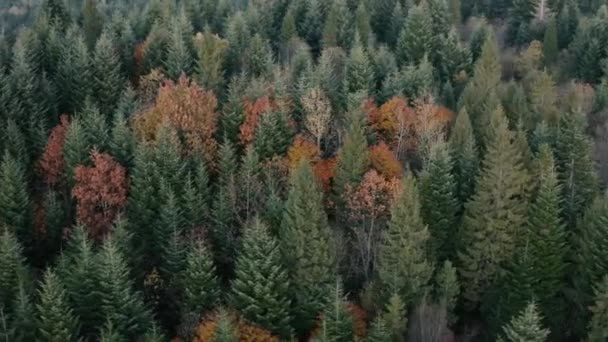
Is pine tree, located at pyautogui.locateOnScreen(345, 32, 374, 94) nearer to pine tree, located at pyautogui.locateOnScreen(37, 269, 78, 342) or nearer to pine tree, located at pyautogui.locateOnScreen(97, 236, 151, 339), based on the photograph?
pine tree, located at pyautogui.locateOnScreen(97, 236, 151, 339)

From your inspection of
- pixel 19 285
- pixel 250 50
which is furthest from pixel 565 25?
pixel 19 285

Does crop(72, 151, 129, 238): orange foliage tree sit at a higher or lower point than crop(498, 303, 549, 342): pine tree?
lower

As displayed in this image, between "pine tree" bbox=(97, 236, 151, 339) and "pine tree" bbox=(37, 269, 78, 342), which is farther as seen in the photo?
"pine tree" bbox=(97, 236, 151, 339)

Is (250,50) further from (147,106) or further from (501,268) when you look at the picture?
(501,268)

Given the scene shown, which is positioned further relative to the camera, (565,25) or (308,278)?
(565,25)

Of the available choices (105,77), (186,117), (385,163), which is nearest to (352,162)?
(385,163)

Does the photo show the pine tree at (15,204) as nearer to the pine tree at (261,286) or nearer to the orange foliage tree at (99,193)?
the orange foliage tree at (99,193)

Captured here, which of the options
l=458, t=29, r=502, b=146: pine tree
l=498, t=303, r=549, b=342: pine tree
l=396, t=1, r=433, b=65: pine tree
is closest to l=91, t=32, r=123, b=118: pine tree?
l=396, t=1, r=433, b=65: pine tree
